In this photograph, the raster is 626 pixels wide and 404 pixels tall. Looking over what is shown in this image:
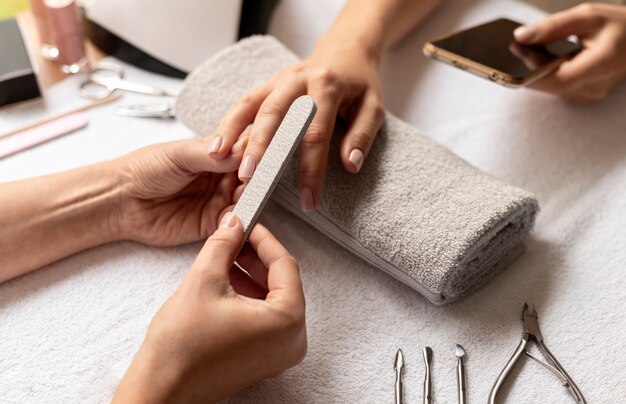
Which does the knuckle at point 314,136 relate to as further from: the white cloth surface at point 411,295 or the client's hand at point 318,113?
the white cloth surface at point 411,295

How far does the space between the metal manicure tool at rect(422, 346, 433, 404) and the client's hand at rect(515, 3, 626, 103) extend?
44 cm

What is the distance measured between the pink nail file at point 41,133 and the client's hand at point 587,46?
659mm

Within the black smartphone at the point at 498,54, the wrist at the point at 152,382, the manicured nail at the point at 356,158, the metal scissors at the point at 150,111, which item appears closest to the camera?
the wrist at the point at 152,382

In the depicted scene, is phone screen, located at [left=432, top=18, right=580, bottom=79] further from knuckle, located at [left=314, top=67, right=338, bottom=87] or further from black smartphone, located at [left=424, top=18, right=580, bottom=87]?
knuckle, located at [left=314, top=67, right=338, bottom=87]

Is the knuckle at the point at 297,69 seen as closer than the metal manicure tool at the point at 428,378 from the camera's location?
No

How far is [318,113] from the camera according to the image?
0.79 metres

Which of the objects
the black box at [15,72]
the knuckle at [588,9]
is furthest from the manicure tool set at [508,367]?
the black box at [15,72]

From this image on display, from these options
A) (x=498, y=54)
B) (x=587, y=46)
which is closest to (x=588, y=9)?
(x=587, y=46)

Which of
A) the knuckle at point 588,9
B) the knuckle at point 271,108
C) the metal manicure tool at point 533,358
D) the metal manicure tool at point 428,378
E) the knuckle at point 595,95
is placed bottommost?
the metal manicure tool at point 428,378

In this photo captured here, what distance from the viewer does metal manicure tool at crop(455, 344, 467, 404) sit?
0.68 m

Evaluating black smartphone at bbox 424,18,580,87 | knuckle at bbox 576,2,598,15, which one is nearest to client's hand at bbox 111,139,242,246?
black smartphone at bbox 424,18,580,87

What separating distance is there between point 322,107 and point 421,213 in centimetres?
17

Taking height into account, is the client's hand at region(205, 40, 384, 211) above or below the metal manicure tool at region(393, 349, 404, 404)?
above

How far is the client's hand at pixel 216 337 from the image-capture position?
0.59 metres
